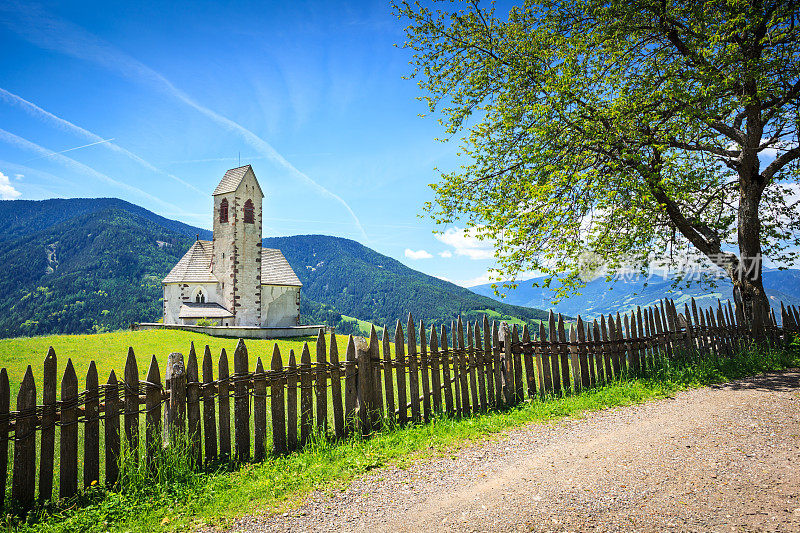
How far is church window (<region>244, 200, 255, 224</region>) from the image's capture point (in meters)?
42.1

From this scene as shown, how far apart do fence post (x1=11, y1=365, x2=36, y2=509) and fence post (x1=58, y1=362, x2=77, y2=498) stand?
0.25 metres

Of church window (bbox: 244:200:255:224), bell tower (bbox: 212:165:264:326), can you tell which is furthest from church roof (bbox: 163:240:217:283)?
church window (bbox: 244:200:255:224)

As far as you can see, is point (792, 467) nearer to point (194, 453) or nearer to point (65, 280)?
point (194, 453)

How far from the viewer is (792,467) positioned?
470 cm

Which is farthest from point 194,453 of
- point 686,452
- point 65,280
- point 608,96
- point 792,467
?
point 65,280

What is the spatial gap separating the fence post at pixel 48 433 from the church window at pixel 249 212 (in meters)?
39.4

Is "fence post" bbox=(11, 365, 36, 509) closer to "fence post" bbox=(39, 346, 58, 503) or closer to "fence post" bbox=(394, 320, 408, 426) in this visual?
"fence post" bbox=(39, 346, 58, 503)

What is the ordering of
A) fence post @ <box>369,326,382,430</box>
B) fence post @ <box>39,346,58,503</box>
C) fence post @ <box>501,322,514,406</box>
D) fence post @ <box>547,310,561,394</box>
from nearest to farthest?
fence post @ <box>39,346,58,503</box>
fence post @ <box>369,326,382,430</box>
fence post @ <box>501,322,514,406</box>
fence post @ <box>547,310,561,394</box>

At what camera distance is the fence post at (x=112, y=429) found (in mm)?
4859

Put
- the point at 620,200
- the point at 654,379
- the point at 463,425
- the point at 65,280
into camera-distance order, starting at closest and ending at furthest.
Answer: the point at 463,425 → the point at 654,379 → the point at 620,200 → the point at 65,280

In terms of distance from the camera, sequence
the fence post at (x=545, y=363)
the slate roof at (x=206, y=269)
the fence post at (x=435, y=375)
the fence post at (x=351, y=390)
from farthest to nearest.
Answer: the slate roof at (x=206, y=269), the fence post at (x=545, y=363), the fence post at (x=435, y=375), the fence post at (x=351, y=390)

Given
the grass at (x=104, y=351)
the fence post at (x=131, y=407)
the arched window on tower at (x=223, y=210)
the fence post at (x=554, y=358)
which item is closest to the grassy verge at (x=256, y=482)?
the fence post at (x=131, y=407)

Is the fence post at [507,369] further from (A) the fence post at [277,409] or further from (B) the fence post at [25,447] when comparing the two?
(B) the fence post at [25,447]

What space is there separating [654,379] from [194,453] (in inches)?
371
